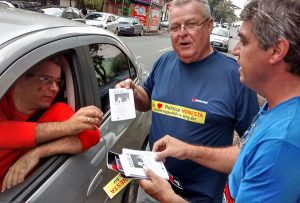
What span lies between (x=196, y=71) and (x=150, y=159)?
674mm

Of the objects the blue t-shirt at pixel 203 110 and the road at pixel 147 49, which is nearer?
the blue t-shirt at pixel 203 110

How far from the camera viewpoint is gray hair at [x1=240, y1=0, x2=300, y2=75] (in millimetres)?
1252

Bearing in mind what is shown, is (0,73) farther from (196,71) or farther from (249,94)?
(249,94)

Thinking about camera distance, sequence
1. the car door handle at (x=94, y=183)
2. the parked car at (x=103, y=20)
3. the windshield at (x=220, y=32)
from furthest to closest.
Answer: the windshield at (x=220, y=32) → the parked car at (x=103, y=20) → the car door handle at (x=94, y=183)

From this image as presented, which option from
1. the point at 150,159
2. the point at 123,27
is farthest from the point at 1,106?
the point at 123,27

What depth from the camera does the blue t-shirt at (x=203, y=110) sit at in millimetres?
2238

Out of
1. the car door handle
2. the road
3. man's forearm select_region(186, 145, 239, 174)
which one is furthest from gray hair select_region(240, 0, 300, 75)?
the road

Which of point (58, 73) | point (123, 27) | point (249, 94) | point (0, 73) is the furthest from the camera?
point (123, 27)

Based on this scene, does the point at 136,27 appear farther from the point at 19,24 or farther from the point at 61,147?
the point at 61,147

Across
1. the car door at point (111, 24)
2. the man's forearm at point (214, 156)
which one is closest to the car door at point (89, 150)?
the man's forearm at point (214, 156)

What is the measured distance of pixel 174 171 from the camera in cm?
237

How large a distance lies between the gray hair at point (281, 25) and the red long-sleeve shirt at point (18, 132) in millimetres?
1077

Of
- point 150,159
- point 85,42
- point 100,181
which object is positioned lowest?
point 100,181

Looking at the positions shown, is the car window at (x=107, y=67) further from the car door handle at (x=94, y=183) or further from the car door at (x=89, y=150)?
the car door handle at (x=94, y=183)
